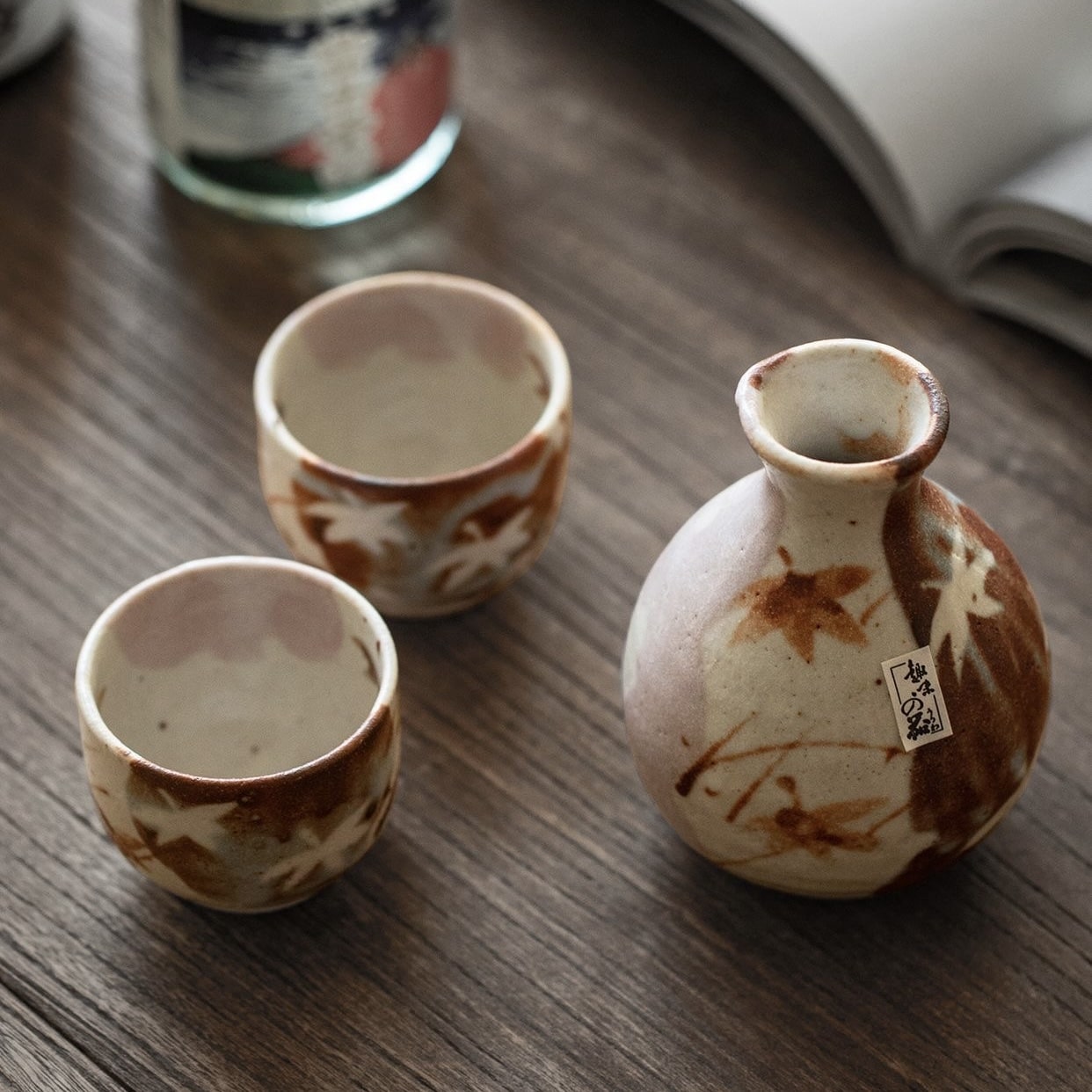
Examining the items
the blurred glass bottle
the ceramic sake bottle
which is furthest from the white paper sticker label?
the blurred glass bottle

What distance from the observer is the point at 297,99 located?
773 millimetres

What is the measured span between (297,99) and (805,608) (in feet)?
1.35

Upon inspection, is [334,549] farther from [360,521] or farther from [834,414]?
[834,414]

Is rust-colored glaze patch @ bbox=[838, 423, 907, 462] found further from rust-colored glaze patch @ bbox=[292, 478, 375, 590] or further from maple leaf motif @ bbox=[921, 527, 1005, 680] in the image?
rust-colored glaze patch @ bbox=[292, 478, 375, 590]

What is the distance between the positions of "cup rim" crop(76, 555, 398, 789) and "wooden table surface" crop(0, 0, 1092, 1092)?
0.23 feet

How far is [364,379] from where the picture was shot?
691 millimetres

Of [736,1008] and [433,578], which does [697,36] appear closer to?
[433,578]

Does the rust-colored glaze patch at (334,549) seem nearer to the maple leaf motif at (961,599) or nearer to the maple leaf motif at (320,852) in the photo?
the maple leaf motif at (320,852)

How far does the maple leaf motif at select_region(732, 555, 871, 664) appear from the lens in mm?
485

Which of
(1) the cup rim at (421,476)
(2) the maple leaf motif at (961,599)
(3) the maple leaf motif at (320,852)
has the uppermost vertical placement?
(2) the maple leaf motif at (961,599)

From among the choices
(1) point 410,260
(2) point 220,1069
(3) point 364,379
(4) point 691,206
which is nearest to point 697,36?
(4) point 691,206

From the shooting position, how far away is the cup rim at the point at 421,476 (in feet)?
1.94

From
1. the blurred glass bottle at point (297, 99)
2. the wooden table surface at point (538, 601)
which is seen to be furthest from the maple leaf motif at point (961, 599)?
the blurred glass bottle at point (297, 99)

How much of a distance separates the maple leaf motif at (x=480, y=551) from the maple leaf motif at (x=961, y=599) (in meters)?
0.18
